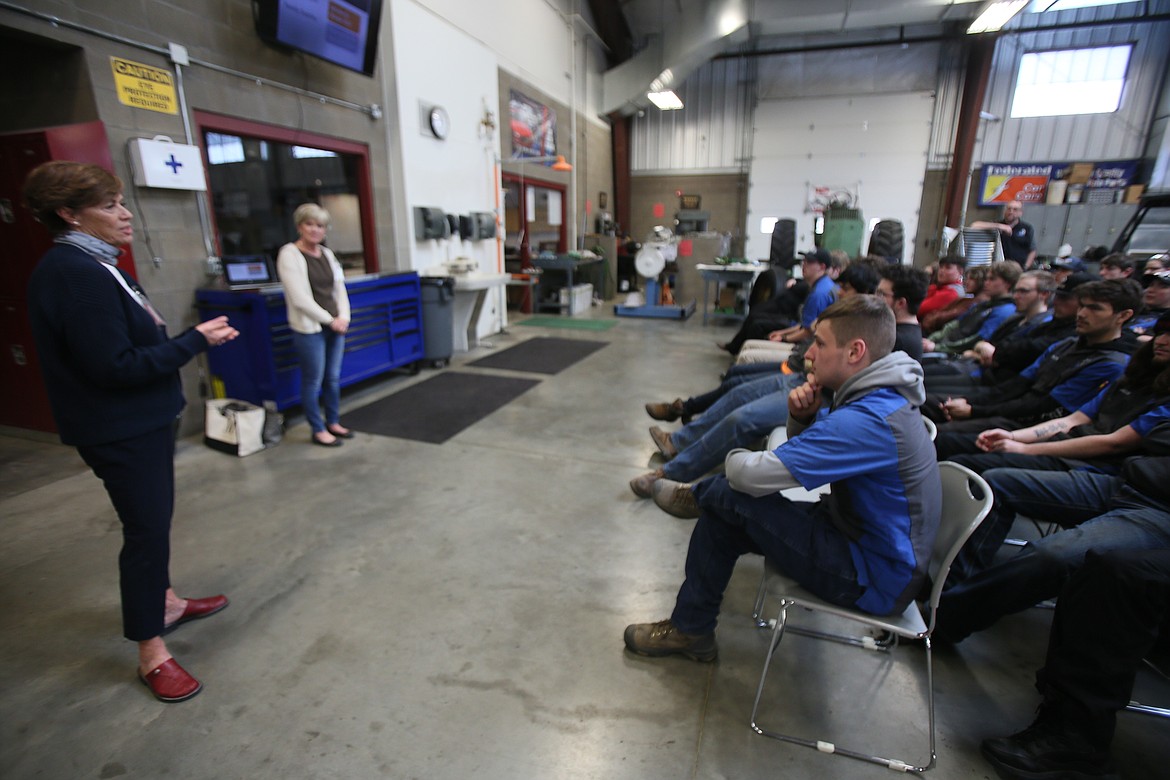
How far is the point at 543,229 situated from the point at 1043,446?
831 centimetres

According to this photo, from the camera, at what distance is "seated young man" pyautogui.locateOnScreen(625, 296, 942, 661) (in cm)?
142

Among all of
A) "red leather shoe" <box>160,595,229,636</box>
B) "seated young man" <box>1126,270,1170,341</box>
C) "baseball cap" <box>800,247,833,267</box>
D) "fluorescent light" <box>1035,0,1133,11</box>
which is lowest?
"red leather shoe" <box>160,595,229,636</box>

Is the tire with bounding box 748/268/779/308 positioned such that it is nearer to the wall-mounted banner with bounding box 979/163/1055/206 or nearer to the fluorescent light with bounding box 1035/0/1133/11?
the fluorescent light with bounding box 1035/0/1133/11

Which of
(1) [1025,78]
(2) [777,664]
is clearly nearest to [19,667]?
(2) [777,664]

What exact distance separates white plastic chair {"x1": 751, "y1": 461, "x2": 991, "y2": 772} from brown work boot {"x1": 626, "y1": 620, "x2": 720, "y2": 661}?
0.77 ft

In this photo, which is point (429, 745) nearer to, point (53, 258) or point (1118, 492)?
point (53, 258)

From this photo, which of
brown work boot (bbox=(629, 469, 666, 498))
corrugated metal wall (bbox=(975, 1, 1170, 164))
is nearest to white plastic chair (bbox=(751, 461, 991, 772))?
brown work boot (bbox=(629, 469, 666, 498))

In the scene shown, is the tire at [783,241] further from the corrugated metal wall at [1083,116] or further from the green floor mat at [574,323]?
the corrugated metal wall at [1083,116]

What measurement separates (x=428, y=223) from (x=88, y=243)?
14.8 feet

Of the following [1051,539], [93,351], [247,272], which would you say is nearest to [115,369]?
[93,351]

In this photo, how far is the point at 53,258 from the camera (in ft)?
4.85

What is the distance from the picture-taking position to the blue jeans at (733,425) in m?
2.62

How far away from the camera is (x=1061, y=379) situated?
2.47 m

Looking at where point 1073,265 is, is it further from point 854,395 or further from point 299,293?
point 299,293
